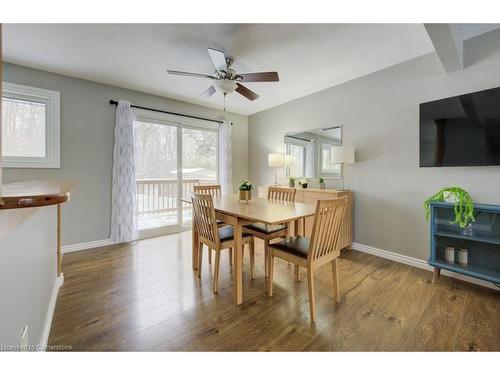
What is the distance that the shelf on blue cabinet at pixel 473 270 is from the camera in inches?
80.4

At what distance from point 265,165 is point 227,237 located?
282cm

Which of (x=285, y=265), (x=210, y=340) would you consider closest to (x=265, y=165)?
(x=285, y=265)

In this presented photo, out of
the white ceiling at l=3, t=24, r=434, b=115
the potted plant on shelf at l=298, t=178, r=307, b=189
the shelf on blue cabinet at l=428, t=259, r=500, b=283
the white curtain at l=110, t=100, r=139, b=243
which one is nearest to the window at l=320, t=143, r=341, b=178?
the potted plant on shelf at l=298, t=178, r=307, b=189

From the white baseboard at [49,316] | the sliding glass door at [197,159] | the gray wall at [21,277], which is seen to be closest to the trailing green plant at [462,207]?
the gray wall at [21,277]

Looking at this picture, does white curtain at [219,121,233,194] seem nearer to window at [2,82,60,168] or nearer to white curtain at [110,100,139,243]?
white curtain at [110,100,139,243]

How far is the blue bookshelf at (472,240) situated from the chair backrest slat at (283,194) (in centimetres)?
143

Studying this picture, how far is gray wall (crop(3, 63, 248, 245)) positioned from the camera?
3037mm

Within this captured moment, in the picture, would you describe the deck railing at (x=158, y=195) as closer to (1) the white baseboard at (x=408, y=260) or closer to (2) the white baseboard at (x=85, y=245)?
(2) the white baseboard at (x=85, y=245)

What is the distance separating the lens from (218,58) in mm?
2316

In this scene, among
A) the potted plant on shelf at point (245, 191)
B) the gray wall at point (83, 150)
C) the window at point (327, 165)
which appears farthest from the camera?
the window at point (327, 165)

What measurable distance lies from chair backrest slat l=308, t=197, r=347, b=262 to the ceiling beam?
58.5 inches

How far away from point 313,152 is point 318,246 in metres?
2.33
